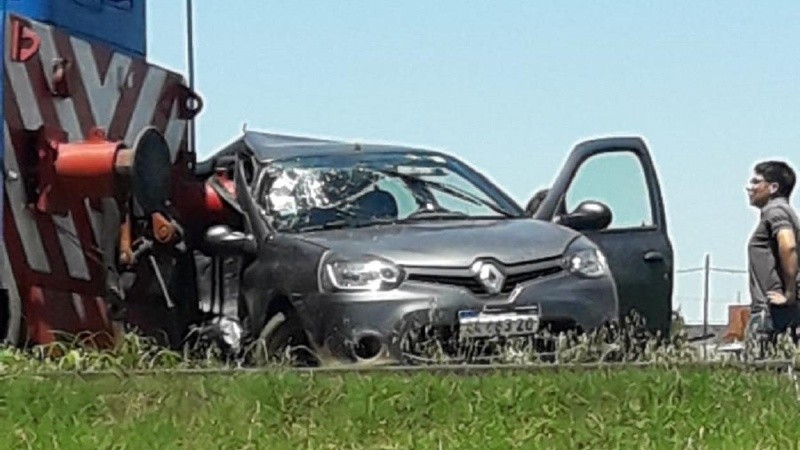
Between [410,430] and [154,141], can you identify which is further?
[154,141]

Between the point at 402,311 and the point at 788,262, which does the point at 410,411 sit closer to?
the point at 402,311

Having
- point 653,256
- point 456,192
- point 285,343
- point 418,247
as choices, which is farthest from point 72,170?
point 653,256

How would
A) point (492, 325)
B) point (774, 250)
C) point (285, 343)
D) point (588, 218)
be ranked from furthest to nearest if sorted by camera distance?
point (774, 250) < point (588, 218) < point (285, 343) < point (492, 325)

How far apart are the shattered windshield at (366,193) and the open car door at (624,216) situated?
42 centimetres

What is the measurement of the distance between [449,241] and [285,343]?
1036mm

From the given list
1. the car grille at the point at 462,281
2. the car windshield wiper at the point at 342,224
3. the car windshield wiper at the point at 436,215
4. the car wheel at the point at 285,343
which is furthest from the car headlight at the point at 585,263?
the car wheel at the point at 285,343

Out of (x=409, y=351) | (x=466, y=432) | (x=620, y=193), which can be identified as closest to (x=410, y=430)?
(x=466, y=432)

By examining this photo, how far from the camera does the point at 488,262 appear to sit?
9.60 meters

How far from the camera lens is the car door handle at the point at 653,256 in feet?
36.3

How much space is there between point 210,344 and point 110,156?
152cm

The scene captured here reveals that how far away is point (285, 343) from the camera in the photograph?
990cm

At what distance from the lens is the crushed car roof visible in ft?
36.8

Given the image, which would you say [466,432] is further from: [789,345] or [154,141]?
[154,141]

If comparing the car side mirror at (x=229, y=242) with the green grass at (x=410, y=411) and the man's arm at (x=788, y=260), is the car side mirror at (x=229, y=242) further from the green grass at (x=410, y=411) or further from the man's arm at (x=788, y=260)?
the man's arm at (x=788, y=260)
